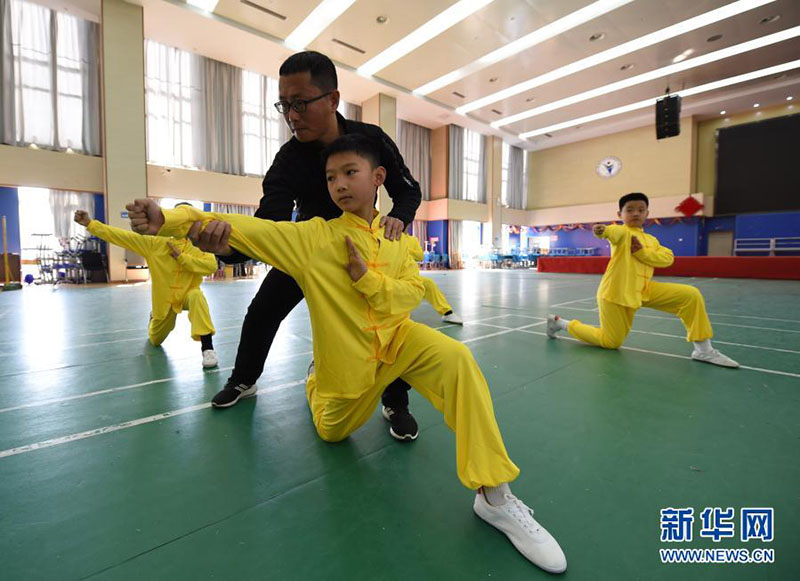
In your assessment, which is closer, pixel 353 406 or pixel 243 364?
pixel 353 406

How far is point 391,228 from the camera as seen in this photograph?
A: 4.82ft

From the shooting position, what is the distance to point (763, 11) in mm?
10516

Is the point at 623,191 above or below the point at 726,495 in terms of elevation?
above

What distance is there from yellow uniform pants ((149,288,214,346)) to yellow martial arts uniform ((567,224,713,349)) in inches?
115

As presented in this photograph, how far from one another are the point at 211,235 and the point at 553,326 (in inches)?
121

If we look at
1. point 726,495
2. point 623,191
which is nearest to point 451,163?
point 623,191

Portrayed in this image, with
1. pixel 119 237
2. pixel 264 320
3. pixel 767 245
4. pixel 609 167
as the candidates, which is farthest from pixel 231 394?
pixel 609 167

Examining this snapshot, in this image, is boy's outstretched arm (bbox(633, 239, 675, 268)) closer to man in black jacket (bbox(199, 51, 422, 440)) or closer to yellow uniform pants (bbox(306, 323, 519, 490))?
man in black jacket (bbox(199, 51, 422, 440))

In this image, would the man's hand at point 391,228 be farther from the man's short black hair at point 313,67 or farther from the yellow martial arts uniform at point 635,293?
the yellow martial arts uniform at point 635,293

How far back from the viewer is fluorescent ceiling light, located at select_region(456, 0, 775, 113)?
10519 mm

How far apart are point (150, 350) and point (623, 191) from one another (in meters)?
23.2

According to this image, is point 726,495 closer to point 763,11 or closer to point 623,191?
point 763,11

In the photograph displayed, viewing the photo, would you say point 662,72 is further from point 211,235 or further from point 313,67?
point 211,235

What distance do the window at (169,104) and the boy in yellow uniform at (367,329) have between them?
45.6ft
